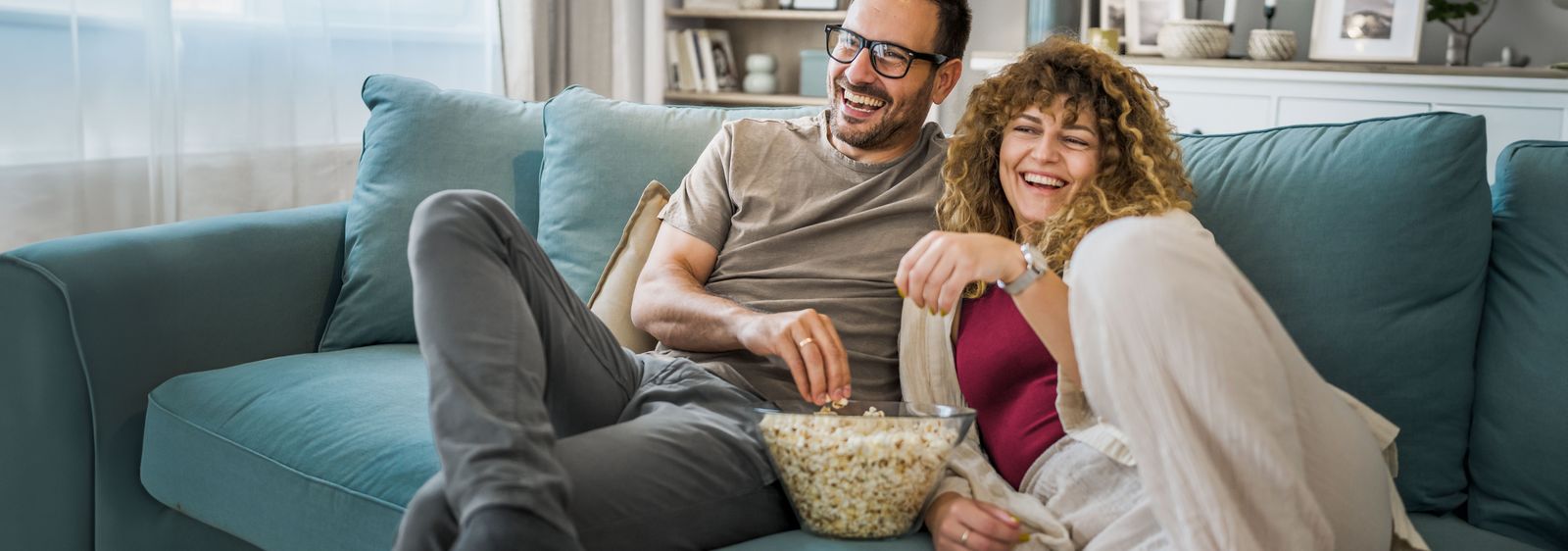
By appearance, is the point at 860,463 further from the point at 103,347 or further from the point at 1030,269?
the point at 103,347

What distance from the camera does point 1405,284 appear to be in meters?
1.46

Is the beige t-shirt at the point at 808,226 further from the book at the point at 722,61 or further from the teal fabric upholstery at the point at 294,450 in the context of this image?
the book at the point at 722,61

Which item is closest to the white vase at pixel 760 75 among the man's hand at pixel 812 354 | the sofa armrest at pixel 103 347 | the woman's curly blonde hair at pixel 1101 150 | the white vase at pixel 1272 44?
the white vase at pixel 1272 44

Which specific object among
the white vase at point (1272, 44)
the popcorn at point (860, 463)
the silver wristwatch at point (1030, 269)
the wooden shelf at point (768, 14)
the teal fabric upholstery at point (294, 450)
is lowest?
the teal fabric upholstery at point (294, 450)

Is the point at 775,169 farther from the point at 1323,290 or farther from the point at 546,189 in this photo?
the point at 1323,290

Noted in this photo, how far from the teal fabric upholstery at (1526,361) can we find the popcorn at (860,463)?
0.68 m

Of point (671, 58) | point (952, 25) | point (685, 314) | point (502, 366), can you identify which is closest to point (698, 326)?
point (685, 314)

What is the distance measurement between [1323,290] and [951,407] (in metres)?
0.52

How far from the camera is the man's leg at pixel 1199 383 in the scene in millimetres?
1020

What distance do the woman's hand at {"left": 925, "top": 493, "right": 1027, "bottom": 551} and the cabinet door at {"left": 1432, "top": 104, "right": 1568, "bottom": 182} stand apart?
7.39 feet

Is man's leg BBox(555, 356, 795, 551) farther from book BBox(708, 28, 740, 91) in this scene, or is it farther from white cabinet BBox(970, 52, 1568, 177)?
book BBox(708, 28, 740, 91)

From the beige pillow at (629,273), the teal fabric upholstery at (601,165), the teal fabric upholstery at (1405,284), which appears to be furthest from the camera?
the teal fabric upholstery at (601,165)

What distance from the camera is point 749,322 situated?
4.94 ft

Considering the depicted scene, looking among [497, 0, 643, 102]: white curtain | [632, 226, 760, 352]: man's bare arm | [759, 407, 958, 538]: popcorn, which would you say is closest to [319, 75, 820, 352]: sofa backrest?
[632, 226, 760, 352]: man's bare arm
